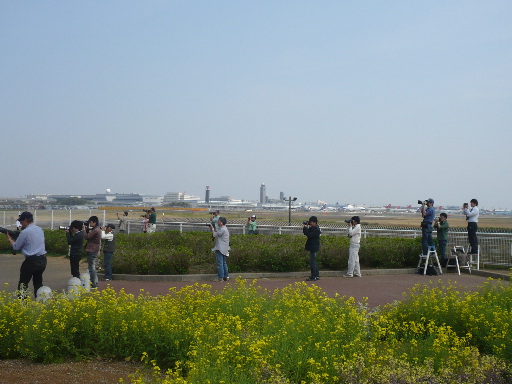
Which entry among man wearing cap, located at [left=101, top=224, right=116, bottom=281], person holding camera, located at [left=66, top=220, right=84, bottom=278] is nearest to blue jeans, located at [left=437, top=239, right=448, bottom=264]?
man wearing cap, located at [left=101, top=224, right=116, bottom=281]

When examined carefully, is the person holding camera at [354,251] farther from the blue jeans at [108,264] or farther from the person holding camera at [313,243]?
the blue jeans at [108,264]

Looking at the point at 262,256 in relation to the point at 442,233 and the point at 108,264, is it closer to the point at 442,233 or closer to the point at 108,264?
the point at 108,264

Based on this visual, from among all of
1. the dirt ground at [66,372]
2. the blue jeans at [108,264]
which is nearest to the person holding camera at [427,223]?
the blue jeans at [108,264]

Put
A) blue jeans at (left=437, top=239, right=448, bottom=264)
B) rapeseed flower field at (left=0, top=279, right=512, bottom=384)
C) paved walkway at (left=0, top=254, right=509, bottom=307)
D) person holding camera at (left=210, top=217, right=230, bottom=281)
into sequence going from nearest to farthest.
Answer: rapeseed flower field at (left=0, top=279, right=512, bottom=384), paved walkway at (left=0, top=254, right=509, bottom=307), person holding camera at (left=210, top=217, right=230, bottom=281), blue jeans at (left=437, top=239, right=448, bottom=264)

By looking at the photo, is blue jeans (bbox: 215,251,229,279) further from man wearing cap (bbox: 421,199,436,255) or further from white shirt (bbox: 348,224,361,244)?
man wearing cap (bbox: 421,199,436,255)

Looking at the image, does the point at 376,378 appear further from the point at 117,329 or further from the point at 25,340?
the point at 25,340

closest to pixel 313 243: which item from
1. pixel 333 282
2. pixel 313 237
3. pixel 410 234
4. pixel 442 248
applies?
pixel 313 237

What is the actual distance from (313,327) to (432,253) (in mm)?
11020

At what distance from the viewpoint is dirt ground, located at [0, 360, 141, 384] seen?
235 inches

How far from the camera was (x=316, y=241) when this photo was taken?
14.9m

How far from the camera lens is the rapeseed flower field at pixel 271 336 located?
17.2 feet

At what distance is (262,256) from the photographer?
1589 centimetres

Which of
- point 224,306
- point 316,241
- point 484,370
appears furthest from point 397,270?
point 484,370

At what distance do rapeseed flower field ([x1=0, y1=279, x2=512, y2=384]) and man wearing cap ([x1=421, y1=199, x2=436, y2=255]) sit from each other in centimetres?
745
